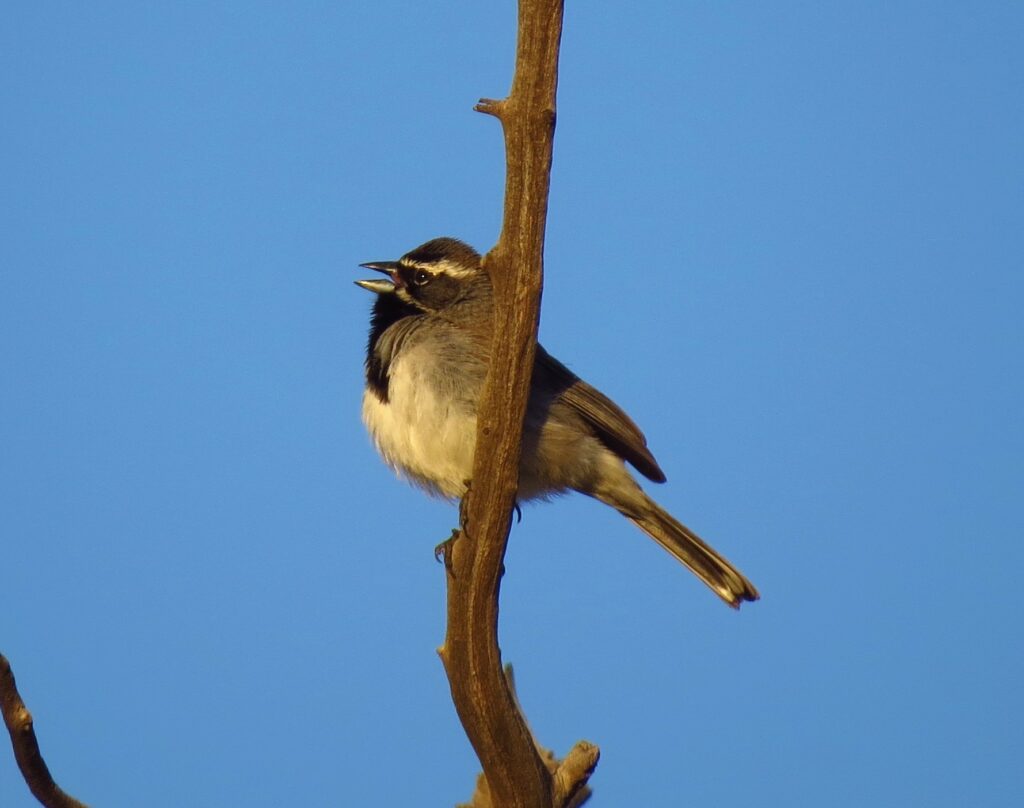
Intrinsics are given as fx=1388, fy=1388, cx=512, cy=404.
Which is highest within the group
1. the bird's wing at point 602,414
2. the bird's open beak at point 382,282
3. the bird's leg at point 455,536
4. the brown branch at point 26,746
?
the bird's open beak at point 382,282

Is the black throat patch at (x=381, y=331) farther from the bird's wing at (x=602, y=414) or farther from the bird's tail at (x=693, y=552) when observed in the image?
the bird's tail at (x=693, y=552)

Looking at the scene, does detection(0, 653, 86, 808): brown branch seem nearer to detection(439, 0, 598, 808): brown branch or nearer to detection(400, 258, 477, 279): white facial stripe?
detection(439, 0, 598, 808): brown branch

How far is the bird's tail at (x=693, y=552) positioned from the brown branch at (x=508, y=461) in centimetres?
179

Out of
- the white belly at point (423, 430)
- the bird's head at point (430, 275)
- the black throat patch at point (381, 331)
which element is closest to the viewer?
the white belly at point (423, 430)

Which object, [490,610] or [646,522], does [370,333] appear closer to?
[646,522]

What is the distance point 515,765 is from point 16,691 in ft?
8.72

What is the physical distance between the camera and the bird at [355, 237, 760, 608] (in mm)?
8430

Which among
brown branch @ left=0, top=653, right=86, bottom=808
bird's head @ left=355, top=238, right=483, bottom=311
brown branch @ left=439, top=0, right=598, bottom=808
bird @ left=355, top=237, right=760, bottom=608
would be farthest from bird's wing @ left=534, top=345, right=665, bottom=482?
brown branch @ left=0, top=653, right=86, bottom=808

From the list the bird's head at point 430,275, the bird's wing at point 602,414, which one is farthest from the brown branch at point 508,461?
the bird's head at point 430,275

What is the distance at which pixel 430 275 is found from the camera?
31.4 feet

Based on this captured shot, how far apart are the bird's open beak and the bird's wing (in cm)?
118

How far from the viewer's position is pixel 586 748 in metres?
7.45

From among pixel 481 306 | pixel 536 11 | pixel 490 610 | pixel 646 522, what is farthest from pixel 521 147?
pixel 646 522

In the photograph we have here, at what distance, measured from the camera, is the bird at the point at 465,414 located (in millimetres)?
8430
